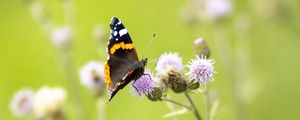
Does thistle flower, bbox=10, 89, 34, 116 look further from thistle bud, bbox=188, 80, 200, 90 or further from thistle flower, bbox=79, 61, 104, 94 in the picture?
thistle bud, bbox=188, 80, 200, 90

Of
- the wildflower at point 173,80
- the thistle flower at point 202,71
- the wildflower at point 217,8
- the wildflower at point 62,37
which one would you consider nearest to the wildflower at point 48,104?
the wildflower at point 62,37

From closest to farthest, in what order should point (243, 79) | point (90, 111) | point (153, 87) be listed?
point (153, 87)
point (243, 79)
point (90, 111)

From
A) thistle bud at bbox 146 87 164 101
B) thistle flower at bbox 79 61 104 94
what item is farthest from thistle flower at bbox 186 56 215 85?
thistle flower at bbox 79 61 104 94

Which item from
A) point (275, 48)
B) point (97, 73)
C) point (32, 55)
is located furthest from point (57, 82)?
point (97, 73)

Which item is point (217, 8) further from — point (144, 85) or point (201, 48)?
point (144, 85)

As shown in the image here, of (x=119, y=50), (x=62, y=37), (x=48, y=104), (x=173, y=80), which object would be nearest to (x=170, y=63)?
(x=173, y=80)

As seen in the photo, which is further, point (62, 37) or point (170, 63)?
point (62, 37)

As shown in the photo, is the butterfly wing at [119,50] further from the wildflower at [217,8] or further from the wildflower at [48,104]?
the wildflower at [217,8]

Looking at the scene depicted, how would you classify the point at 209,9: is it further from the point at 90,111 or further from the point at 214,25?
the point at 90,111
